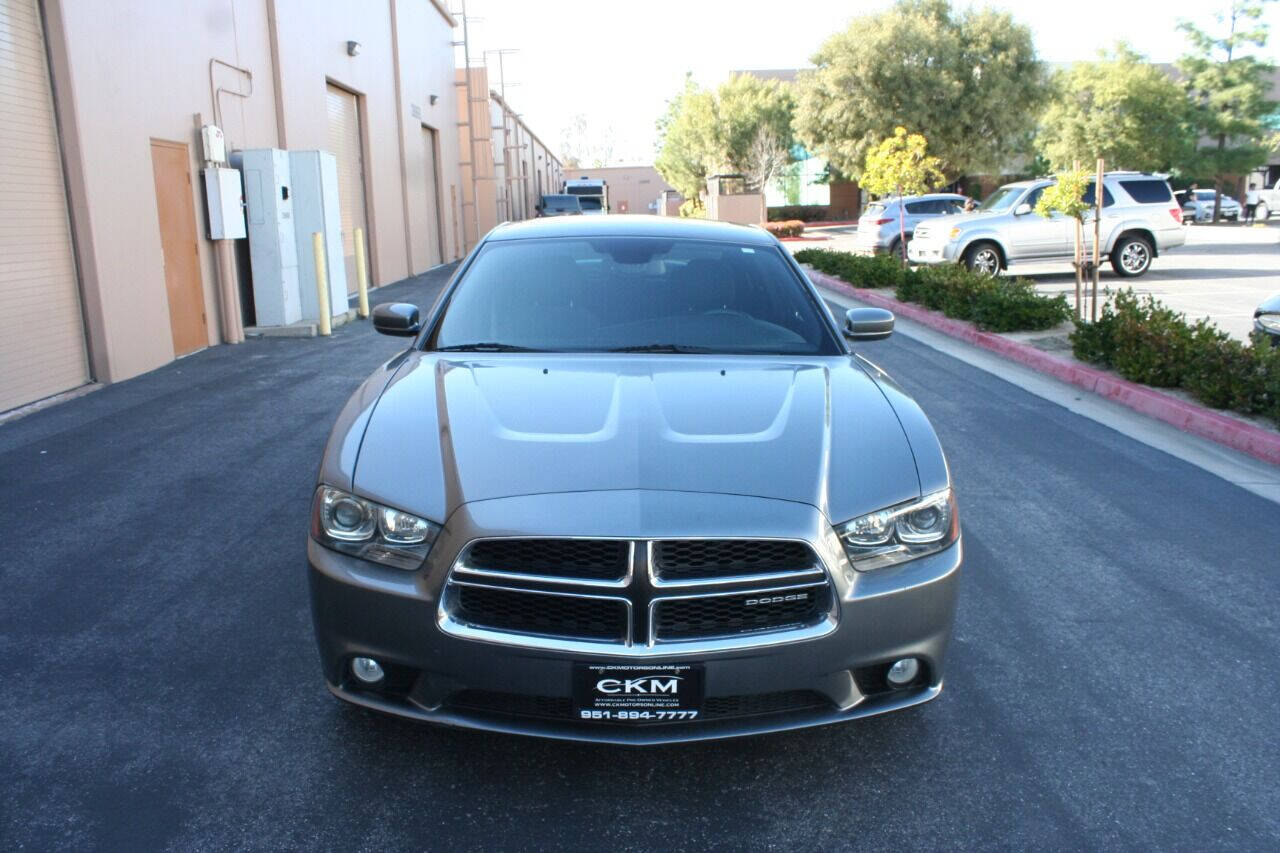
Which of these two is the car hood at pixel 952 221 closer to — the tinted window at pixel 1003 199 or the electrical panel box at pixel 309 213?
the tinted window at pixel 1003 199

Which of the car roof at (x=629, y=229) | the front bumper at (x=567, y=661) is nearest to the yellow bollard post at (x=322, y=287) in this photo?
the car roof at (x=629, y=229)

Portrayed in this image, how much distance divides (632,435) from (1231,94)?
163 feet

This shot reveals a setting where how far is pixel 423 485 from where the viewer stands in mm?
2932

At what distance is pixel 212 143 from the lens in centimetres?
1254

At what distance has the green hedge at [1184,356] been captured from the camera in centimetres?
743

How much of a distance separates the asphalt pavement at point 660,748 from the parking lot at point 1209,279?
27.4 ft

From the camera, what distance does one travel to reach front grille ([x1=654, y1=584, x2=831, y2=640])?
275 cm

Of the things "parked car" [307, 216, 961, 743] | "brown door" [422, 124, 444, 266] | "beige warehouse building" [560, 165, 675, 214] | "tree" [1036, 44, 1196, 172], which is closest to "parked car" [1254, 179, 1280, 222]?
"tree" [1036, 44, 1196, 172]

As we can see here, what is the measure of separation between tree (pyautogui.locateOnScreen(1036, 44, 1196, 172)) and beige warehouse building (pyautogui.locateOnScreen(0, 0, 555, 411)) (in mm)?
37014

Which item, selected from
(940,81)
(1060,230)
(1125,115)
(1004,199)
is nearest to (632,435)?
(1060,230)

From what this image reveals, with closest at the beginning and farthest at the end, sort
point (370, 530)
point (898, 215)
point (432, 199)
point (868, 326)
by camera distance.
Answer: point (370, 530) → point (868, 326) → point (898, 215) → point (432, 199)

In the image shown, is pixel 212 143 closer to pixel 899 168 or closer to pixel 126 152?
pixel 126 152

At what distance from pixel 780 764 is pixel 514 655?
967mm

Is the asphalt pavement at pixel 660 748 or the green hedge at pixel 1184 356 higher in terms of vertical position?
the green hedge at pixel 1184 356
